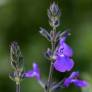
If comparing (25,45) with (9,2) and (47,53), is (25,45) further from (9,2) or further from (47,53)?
(47,53)

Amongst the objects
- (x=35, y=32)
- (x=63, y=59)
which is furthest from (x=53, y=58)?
(x=35, y=32)

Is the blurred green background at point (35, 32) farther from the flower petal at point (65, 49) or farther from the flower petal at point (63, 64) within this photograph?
the flower petal at point (63, 64)

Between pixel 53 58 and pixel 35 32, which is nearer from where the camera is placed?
pixel 53 58

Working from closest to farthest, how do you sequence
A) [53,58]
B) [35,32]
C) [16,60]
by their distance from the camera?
[16,60] < [53,58] < [35,32]

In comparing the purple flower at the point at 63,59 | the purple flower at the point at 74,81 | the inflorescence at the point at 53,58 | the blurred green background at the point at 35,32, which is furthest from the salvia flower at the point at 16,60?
the blurred green background at the point at 35,32

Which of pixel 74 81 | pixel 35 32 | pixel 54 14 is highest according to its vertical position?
pixel 54 14

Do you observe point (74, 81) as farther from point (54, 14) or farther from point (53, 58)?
point (54, 14)
